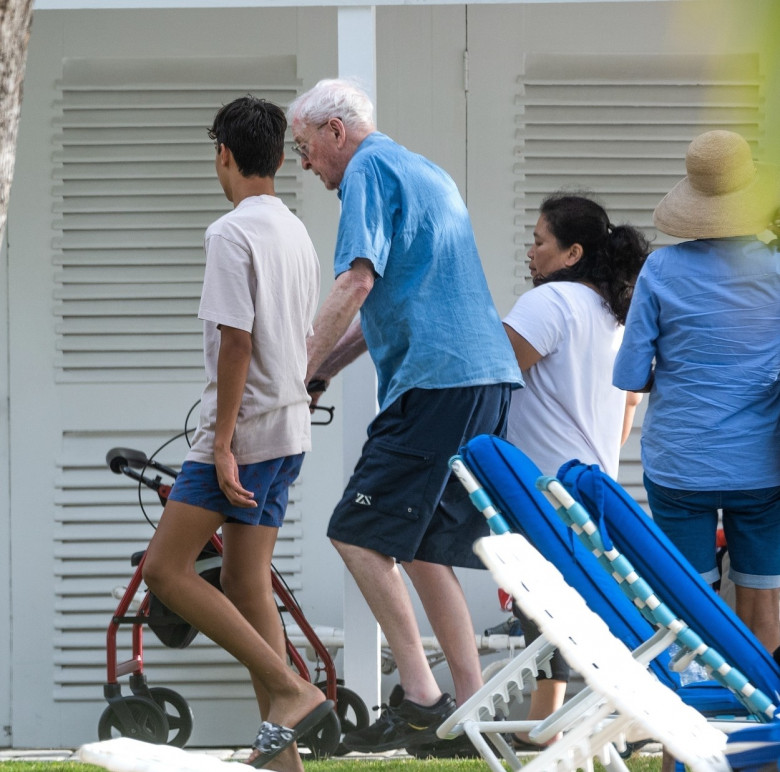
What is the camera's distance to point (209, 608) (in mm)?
2953

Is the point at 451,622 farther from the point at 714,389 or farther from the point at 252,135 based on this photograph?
the point at 252,135

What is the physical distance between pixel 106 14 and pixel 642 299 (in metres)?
3.28

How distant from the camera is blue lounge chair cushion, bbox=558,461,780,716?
2256 mm

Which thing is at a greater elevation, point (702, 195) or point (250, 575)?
point (702, 195)

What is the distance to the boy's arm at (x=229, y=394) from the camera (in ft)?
9.87

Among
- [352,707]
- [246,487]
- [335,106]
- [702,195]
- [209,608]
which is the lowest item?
[352,707]

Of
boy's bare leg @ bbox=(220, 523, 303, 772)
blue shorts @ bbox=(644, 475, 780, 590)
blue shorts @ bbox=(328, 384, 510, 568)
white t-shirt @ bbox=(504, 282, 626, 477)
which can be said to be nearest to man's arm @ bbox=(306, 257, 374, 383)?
blue shorts @ bbox=(328, 384, 510, 568)

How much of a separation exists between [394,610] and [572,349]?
0.93 meters

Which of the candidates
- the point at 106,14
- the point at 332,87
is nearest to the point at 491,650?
the point at 332,87

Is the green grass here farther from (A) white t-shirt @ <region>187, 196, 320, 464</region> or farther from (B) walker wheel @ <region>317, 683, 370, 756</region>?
(A) white t-shirt @ <region>187, 196, 320, 464</region>

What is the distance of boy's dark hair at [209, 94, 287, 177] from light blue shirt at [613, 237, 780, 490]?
3.42ft

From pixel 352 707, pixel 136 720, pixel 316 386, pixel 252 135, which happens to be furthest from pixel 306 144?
pixel 136 720

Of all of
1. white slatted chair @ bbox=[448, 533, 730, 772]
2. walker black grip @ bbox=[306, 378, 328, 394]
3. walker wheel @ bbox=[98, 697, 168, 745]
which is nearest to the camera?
white slatted chair @ bbox=[448, 533, 730, 772]

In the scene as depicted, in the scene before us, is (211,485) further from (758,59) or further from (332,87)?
(758,59)
